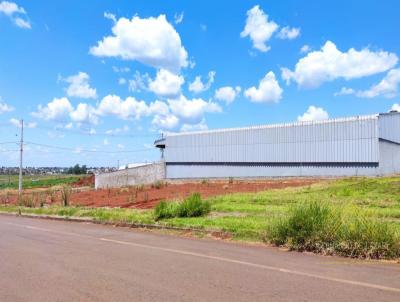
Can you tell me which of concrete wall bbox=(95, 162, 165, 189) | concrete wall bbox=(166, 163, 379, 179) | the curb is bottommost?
the curb

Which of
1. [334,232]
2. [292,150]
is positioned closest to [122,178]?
[292,150]

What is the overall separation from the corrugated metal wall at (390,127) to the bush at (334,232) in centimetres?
3469

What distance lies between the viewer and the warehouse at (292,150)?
43.9 meters

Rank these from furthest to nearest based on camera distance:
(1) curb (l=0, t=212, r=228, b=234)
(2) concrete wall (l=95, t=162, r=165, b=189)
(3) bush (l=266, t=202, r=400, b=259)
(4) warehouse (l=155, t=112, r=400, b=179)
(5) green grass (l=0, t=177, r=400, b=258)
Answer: (2) concrete wall (l=95, t=162, r=165, b=189), (4) warehouse (l=155, t=112, r=400, b=179), (1) curb (l=0, t=212, r=228, b=234), (5) green grass (l=0, t=177, r=400, b=258), (3) bush (l=266, t=202, r=400, b=259)

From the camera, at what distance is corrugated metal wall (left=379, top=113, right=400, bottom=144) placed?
143ft

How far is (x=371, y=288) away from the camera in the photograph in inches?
278

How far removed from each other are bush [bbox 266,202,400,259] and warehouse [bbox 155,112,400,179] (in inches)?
1344

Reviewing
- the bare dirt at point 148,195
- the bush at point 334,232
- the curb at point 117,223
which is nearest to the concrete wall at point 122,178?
the bare dirt at point 148,195

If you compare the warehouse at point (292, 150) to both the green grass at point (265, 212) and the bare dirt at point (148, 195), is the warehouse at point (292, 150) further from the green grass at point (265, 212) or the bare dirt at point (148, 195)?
the green grass at point (265, 212)

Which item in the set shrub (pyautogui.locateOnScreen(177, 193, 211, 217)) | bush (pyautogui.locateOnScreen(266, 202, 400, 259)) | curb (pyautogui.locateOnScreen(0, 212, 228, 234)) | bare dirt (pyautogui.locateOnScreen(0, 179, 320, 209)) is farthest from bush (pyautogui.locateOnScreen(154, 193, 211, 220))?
bare dirt (pyautogui.locateOnScreen(0, 179, 320, 209))

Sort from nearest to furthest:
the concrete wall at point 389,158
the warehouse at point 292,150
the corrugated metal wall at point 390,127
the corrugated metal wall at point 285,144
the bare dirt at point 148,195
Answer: the bare dirt at point 148,195 → the concrete wall at point 389,158 → the corrugated metal wall at point 390,127 → the warehouse at point 292,150 → the corrugated metal wall at point 285,144

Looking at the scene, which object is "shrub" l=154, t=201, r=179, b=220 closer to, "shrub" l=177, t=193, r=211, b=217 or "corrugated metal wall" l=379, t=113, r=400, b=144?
"shrub" l=177, t=193, r=211, b=217

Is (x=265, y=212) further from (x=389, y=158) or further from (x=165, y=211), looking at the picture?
(x=389, y=158)

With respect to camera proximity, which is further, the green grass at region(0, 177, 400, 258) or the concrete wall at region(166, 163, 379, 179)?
the concrete wall at region(166, 163, 379, 179)
